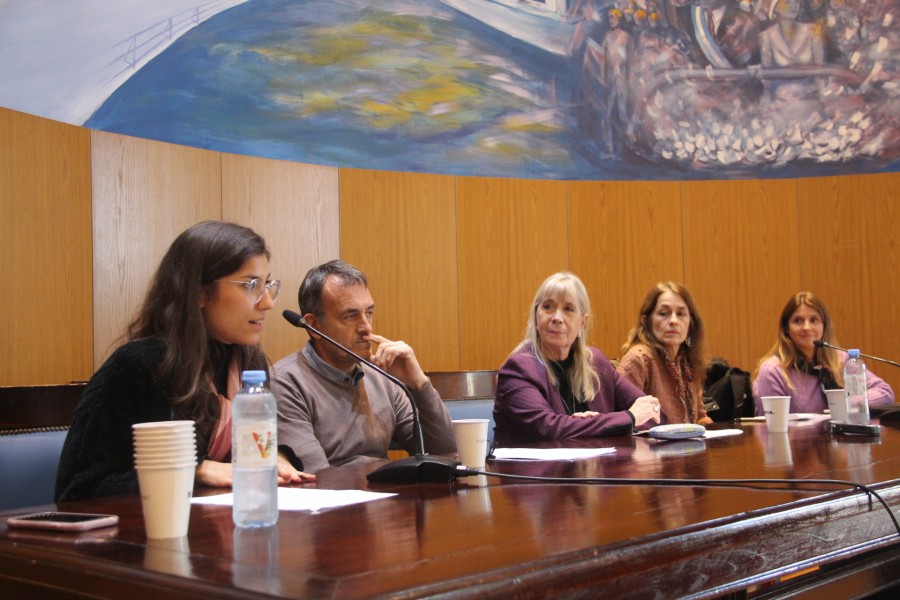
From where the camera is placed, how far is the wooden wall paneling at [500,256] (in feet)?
18.4

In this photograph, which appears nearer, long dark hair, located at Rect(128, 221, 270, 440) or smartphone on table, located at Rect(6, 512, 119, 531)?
smartphone on table, located at Rect(6, 512, 119, 531)

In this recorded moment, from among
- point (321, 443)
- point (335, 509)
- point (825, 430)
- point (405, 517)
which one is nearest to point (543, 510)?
point (405, 517)

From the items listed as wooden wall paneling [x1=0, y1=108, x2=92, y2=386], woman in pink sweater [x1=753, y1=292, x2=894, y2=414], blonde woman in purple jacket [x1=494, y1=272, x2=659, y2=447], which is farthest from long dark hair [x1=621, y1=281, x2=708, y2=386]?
wooden wall paneling [x1=0, y1=108, x2=92, y2=386]

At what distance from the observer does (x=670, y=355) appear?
3.76 m

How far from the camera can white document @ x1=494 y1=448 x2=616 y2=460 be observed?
6.43 ft

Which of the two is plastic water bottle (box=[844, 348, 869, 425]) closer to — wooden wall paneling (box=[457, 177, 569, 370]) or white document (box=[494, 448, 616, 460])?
white document (box=[494, 448, 616, 460])

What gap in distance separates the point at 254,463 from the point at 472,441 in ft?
2.16

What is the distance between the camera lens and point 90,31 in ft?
14.9

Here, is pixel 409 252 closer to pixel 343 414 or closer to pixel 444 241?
pixel 444 241

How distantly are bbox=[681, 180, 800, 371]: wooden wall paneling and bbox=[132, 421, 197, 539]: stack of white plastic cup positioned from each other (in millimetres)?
5277

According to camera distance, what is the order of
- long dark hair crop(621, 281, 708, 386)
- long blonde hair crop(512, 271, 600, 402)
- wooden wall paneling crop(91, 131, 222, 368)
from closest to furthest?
long blonde hair crop(512, 271, 600, 402)
long dark hair crop(621, 281, 708, 386)
wooden wall paneling crop(91, 131, 222, 368)

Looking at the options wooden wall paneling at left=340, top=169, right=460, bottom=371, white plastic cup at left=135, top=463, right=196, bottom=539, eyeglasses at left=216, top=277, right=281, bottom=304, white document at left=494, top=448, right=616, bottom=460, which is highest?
wooden wall paneling at left=340, top=169, right=460, bottom=371

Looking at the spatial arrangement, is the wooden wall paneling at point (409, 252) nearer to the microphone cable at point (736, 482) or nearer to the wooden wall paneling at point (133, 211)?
the wooden wall paneling at point (133, 211)

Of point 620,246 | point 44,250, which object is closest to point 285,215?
point 44,250
